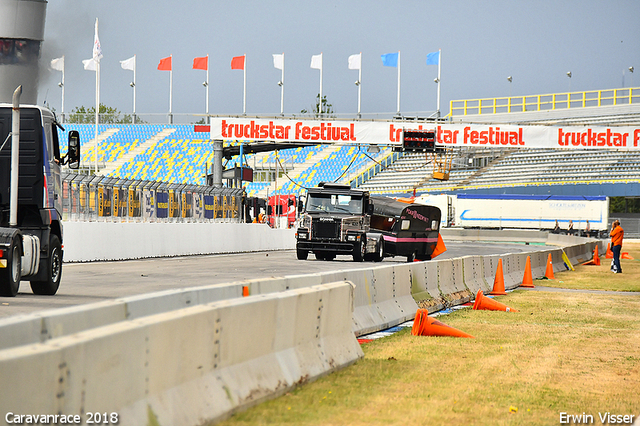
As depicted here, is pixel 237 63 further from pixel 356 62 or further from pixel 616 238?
pixel 616 238

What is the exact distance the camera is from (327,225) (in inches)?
1187

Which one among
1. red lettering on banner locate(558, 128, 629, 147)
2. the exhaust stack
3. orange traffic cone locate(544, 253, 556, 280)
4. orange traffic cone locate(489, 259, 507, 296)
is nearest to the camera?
the exhaust stack

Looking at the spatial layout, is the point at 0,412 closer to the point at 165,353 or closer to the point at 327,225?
the point at 165,353

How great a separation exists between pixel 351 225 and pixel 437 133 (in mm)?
18374

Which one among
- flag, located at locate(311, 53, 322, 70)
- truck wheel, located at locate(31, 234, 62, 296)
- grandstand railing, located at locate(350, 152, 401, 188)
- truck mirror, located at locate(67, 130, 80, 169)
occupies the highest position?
flag, located at locate(311, 53, 322, 70)

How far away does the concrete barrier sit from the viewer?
4.30 m

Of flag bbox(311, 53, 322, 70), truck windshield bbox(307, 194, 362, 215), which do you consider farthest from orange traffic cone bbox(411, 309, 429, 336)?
flag bbox(311, 53, 322, 70)

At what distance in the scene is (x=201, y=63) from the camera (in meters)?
61.7

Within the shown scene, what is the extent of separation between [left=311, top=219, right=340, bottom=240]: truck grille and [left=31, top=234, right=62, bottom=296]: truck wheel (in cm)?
1595

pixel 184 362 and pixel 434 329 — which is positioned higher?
pixel 184 362

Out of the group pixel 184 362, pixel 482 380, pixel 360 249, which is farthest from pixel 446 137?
pixel 184 362

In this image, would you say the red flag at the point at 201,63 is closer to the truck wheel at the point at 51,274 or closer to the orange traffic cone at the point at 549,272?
the orange traffic cone at the point at 549,272

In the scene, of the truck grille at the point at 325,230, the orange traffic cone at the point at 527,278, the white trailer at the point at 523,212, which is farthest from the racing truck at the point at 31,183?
the white trailer at the point at 523,212

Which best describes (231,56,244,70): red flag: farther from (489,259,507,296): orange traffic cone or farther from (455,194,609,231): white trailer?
(489,259,507,296): orange traffic cone
